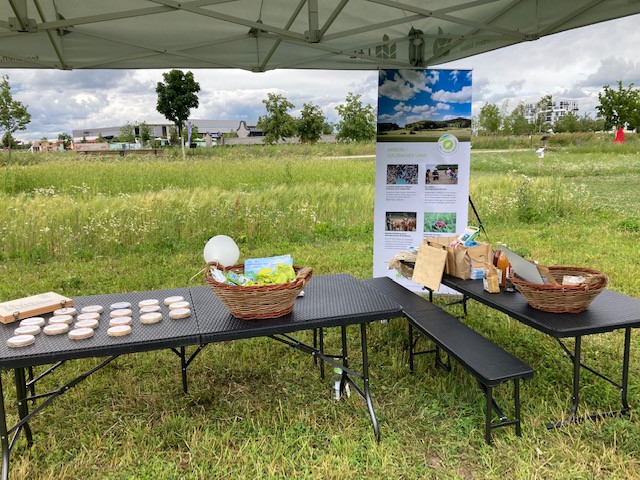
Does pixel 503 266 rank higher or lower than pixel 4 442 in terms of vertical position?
higher

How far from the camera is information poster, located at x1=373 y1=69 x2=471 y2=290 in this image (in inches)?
152

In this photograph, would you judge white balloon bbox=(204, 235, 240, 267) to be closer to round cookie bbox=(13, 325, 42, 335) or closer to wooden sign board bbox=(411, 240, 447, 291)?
round cookie bbox=(13, 325, 42, 335)

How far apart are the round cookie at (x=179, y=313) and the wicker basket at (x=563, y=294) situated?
1.57 meters

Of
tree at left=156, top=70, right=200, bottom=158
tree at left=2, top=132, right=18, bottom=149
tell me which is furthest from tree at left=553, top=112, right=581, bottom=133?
tree at left=2, top=132, right=18, bottom=149

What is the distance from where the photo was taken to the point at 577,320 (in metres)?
2.25

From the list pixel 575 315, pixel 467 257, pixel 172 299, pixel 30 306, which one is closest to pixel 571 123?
pixel 467 257

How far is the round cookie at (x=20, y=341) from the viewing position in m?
1.86

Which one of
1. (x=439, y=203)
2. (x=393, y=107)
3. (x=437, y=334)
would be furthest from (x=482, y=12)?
(x=437, y=334)

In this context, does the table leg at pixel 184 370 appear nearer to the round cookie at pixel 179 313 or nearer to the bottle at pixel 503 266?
the round cookie at pixel 179 313

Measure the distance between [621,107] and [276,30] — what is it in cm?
3112

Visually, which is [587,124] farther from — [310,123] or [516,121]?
[310,123]

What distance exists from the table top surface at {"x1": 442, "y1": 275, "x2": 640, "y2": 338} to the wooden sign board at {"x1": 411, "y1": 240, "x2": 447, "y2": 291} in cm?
21

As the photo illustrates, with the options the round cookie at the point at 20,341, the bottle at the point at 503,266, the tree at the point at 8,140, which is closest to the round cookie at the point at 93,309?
the round cookie at the point at 20,341

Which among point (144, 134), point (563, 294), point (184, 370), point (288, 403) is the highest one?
point (144, 134)
